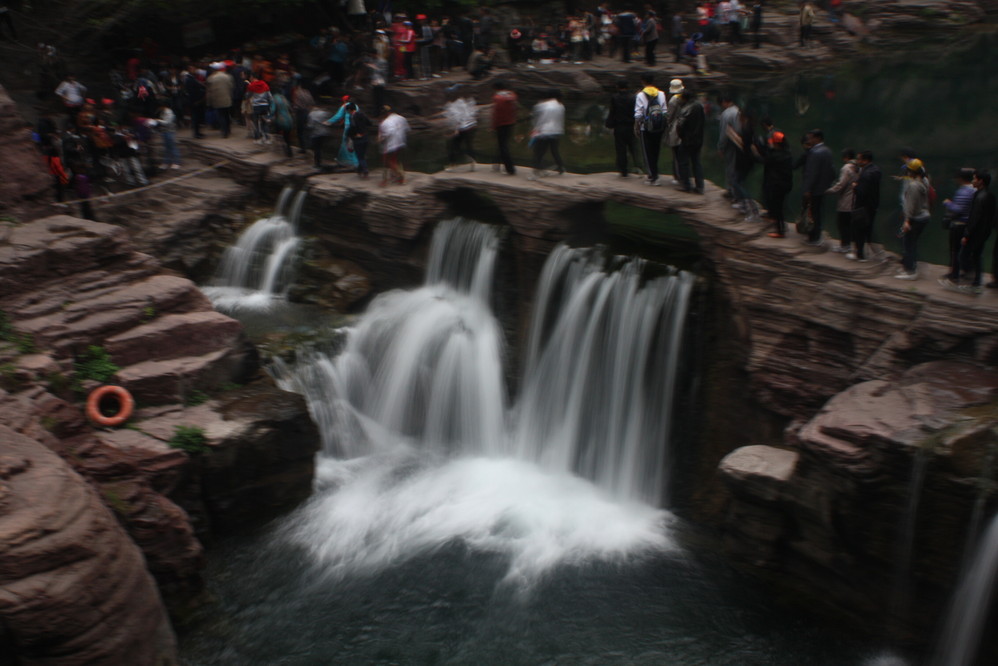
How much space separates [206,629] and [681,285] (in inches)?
269

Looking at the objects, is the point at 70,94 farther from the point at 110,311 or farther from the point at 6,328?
the point at 6,328

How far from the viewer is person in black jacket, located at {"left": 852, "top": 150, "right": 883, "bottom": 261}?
9602 millimetres

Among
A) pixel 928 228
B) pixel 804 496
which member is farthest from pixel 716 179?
pixel 804 496

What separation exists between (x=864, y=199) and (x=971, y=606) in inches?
169

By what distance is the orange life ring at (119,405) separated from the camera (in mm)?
10273

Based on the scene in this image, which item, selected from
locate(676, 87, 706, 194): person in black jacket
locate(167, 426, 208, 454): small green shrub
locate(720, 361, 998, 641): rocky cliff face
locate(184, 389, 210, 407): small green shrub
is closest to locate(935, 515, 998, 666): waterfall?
locate(720, 361, 998, 641): rocky cliff face

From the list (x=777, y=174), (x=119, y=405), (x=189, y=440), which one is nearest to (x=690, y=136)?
(x=777, y=174)

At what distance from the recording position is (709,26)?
27.9 m

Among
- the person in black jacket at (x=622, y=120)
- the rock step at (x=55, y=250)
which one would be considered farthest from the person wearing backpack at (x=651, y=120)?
the rock step at (x=55, y=250)

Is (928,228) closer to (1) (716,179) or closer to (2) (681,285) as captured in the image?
(1) (716,179)

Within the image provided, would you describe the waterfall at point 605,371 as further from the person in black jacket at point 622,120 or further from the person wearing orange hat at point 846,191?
the person wearing orange hat at point 846,191

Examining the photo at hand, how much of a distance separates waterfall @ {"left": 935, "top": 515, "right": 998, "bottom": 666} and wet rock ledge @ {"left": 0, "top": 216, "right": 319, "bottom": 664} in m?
7.36

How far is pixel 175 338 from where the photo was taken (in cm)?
1148

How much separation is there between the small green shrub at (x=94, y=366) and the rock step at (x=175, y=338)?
4.7 inches
